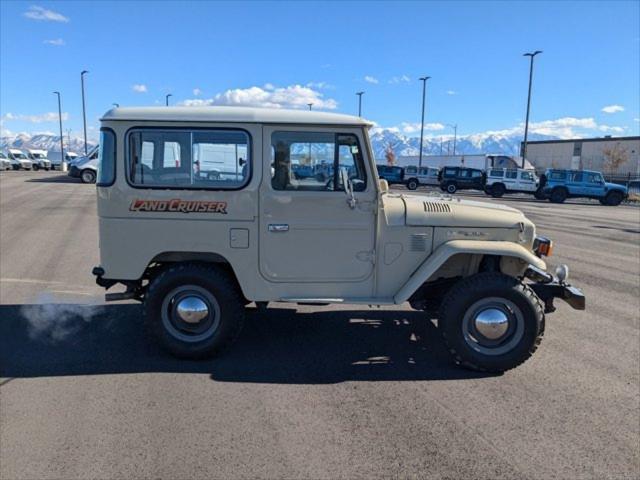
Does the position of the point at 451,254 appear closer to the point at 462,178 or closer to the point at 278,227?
the point at 278,227

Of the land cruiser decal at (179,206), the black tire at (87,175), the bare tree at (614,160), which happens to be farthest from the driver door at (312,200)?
the bare tree at (614,160)

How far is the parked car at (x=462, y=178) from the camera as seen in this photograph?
120 feet

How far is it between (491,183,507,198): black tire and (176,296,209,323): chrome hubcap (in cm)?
3196

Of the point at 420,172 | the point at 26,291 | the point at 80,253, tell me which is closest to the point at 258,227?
the point at 26,291

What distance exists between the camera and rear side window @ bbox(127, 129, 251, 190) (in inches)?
175

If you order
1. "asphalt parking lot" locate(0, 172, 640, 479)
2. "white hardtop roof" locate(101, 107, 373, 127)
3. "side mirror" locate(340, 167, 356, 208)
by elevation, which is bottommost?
"asphalt parking lot" locate(0, 172, 640, 479)

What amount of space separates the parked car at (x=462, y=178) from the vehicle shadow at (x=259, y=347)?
106ft

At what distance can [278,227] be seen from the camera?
4.50 metres

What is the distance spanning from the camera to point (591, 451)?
3303 millimetres

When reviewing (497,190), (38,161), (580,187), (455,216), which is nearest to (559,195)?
(580,187)

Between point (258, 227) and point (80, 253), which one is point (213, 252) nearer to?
point (258, 227)

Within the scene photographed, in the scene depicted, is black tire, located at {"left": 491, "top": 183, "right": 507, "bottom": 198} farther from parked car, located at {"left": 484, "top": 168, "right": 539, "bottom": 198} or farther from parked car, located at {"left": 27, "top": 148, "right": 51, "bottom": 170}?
parked car, located at {"left": 27, "top": 148, "right": 51, "bottom": 170}

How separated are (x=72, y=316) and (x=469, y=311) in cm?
441

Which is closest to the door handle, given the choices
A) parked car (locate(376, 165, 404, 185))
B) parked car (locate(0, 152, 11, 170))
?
A: parked car (locate(376, 165, 404, 185))
